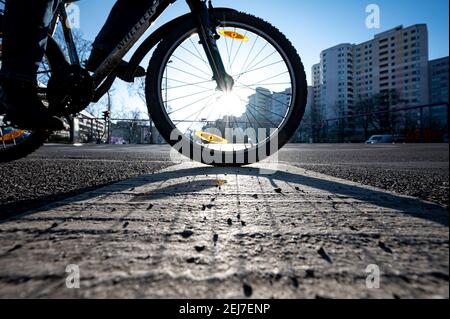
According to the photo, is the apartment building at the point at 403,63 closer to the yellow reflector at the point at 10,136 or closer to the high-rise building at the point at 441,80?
→ the high-rise building at the point at 441,80

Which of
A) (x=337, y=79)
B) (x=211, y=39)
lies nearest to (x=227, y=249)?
(x=211, y=39)

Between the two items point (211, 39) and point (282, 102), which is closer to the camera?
point (211, 39)

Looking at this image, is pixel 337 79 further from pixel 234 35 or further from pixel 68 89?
pixel 68 89

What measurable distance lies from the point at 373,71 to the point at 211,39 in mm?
79742

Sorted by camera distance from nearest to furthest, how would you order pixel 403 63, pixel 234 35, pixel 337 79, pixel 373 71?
pixel 234 35 → pixel 403 63 → pixel 337 79 → pixel 373 71

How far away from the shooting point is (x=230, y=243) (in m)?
0.54

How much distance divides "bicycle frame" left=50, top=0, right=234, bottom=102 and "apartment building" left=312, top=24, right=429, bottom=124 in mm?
58188

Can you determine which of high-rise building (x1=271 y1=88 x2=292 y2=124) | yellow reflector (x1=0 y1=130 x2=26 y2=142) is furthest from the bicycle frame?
yellow reflector (x1=0 y1=130 x2=26 y2=142)

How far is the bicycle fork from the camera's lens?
7.30 feet

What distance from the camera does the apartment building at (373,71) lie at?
58250 mm

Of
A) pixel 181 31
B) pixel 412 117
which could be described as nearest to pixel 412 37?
pixel 412 117

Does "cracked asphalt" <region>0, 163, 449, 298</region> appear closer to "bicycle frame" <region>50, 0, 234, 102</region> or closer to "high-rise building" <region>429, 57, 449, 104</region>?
"high-rise building" <region>429, 57, 449, 104</region>

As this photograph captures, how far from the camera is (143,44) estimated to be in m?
2.21
